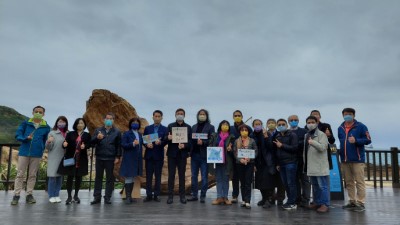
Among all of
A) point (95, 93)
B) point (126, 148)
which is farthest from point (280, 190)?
point (95, 93)

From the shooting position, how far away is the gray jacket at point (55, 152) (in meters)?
6.17

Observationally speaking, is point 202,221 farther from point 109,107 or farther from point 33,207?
point 109,107

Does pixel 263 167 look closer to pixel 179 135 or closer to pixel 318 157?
pixel 318 157

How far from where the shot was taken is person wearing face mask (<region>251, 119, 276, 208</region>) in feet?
19.0

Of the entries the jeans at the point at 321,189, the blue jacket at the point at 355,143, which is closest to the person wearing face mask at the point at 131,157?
the jeans at the point at 321,189

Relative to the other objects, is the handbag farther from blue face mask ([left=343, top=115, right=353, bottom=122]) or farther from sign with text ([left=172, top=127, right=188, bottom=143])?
blue face mask ([left=343, top=115, right=353, bottom=122])

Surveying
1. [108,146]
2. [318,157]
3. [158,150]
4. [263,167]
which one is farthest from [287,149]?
[108,146]

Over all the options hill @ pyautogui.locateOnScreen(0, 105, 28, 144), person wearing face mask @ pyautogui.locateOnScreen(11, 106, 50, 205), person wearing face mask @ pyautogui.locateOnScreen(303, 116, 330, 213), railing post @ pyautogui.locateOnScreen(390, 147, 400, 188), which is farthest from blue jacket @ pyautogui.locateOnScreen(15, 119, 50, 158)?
hill @ pyautogui.locateOnScreen(0, 105, 28, 144)

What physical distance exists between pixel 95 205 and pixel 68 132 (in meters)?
1.65

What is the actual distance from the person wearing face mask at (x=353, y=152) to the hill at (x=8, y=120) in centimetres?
3801

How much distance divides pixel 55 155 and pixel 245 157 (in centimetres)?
386

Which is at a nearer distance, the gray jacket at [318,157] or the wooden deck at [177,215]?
the wooden deck at [177,215]

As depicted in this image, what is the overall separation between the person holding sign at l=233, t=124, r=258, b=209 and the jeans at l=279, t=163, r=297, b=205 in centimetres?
60

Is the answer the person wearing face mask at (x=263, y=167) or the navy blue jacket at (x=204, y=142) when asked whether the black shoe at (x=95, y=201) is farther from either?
the person wearing face mask at (x=263, y=167)
